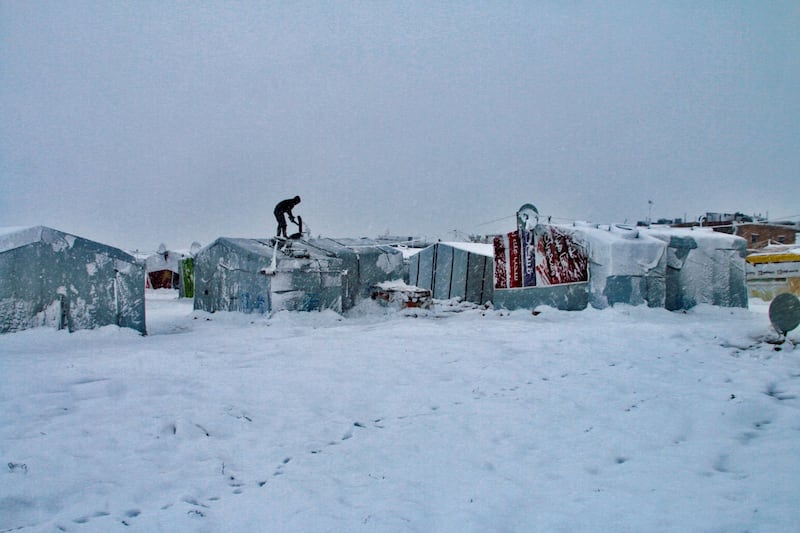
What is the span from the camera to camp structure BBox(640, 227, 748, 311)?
582 inches

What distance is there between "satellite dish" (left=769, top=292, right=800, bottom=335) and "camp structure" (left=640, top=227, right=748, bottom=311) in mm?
5674

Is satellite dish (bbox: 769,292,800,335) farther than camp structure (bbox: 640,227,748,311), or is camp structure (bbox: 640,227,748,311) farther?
camp structure (bbox: 640,227,748,311)

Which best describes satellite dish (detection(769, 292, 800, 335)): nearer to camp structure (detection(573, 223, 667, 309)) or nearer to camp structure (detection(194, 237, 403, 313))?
camp structure (detection(573, 223, 667, 309))

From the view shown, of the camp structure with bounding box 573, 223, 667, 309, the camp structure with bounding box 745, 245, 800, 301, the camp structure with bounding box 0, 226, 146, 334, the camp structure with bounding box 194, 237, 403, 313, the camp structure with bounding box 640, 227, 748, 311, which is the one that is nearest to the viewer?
the camp structure with bounding box 0, 226, 146, 334

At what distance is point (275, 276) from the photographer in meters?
13.4

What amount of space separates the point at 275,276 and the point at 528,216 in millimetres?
7799

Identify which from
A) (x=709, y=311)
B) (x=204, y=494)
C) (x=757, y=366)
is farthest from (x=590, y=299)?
(x=204, y=494)

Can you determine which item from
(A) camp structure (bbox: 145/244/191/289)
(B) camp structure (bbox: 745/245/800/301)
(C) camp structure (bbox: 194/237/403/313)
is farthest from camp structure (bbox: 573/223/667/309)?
(A) camp structure (bbox: 145/244/191/289)

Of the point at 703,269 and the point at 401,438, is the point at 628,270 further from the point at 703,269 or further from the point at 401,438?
the point at 401,438

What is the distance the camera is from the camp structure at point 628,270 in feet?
45.1

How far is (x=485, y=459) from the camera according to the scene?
4.43 metres

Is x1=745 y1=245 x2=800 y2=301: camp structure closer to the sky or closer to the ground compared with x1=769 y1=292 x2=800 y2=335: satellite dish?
closer to the sky

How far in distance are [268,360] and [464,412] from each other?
3.47 meters

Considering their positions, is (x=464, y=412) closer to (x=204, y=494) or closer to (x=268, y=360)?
(x=204, y=494)
